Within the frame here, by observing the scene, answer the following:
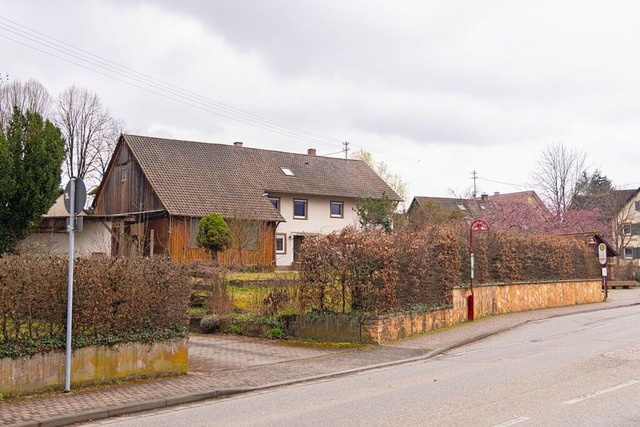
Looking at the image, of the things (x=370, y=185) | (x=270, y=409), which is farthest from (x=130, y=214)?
(x=270, y=409)

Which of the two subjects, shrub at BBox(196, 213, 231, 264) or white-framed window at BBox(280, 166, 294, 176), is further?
white-framed window at BBox(280, 166, 294, 176)

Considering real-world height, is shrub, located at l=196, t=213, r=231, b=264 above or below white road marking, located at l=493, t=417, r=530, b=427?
above

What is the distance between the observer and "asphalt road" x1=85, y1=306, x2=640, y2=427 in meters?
8.48

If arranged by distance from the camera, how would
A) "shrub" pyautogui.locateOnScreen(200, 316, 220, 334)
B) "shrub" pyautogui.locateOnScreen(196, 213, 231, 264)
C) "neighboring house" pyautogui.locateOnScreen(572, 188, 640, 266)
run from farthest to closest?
"neighboring house" pyautogui.locateOnScreen(572, 188, 640, 266)
"shrub" pyautogui.locateOnScreen(196, 213, 231, 264)
"shrub" pyautogui.locateOnScreen(200, 316, 220, 334)

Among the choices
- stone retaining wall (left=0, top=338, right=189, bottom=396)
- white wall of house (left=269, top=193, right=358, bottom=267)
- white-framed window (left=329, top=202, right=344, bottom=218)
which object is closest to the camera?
stone retaining wall (left=0, top=338, right=189, bottom=396)

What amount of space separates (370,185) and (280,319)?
35508mm

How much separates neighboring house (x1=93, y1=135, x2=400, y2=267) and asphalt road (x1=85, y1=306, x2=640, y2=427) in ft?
66.6

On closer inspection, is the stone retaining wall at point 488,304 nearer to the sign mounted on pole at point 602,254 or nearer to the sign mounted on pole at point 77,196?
the sign mounted on pole at point 602,254

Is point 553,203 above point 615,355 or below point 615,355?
above

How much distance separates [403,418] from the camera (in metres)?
8.51

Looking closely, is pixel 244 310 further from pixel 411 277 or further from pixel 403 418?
pixel 403 418

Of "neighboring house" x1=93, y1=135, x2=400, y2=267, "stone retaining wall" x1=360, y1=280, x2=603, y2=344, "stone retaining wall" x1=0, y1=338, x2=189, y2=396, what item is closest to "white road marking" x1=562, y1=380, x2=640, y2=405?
"stone retaining wall" x1=360, y1=280, x2=603, y2=344

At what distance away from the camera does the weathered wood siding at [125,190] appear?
40.4 metres

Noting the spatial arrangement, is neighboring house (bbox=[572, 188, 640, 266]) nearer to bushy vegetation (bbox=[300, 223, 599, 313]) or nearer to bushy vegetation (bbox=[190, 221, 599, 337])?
bushy vegetation (bbox=[300, 223, 599, 313])
